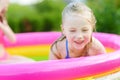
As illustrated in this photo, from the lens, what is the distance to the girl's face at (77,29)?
98.0 inches

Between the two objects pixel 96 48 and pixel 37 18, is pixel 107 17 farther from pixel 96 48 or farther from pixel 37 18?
pixel 96 48

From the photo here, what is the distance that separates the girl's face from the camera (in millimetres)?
2490

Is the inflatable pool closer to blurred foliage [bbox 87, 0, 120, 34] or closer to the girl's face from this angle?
the girl's face

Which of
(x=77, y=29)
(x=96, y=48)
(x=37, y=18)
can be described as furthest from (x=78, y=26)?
(x=37, y=18)

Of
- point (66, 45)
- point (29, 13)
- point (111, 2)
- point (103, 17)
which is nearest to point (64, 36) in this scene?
point (66, 45)

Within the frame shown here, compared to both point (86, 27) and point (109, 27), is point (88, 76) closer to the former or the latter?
point (86, 27)

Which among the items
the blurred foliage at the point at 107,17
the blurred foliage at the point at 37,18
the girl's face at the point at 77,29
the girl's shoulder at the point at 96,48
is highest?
the girl's face at the point at 77,29

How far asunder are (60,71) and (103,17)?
327cm

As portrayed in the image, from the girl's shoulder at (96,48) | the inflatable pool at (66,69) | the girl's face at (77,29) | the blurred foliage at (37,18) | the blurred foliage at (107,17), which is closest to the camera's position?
the inflatable pool at (66,69)

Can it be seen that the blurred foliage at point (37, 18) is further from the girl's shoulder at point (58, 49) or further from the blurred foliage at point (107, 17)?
the girl's shoulder at point (58, 49)

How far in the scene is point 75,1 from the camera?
8.70 feet

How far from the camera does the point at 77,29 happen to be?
2.49 m

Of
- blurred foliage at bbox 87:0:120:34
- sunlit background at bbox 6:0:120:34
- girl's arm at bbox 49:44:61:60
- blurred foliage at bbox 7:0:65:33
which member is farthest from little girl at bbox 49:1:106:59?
blurred foliage at bbox 7:0:65:33

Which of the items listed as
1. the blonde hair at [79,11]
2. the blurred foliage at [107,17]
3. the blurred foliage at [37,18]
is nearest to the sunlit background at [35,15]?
the blurred foliage at [37,18]
